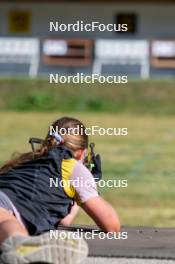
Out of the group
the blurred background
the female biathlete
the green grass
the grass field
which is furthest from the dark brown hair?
the green grass

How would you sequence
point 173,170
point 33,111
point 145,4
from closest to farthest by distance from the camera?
1. point 173,170
2. point 33,111
3. point 145,4

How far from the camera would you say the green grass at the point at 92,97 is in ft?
80.5

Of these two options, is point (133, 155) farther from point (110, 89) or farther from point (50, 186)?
point (50, 186)

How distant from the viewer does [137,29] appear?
1304 inches

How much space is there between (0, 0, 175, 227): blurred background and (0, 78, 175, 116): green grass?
0.02 metres

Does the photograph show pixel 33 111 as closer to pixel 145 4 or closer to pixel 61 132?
pixel 145 4

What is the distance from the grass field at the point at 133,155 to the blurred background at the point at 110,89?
0.04ft

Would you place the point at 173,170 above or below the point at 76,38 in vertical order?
below

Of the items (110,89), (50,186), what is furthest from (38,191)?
(110,89)

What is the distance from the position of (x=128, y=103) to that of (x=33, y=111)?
2176 mm

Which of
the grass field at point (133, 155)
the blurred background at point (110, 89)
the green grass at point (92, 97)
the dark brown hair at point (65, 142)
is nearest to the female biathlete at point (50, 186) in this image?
the dark brown hair at point (65, 142)

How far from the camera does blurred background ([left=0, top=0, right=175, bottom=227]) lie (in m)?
13.4

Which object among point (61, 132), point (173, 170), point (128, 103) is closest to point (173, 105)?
point (128, 103)

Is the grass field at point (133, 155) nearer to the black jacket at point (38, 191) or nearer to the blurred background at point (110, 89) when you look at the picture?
the blurred background at point (110, 89)
